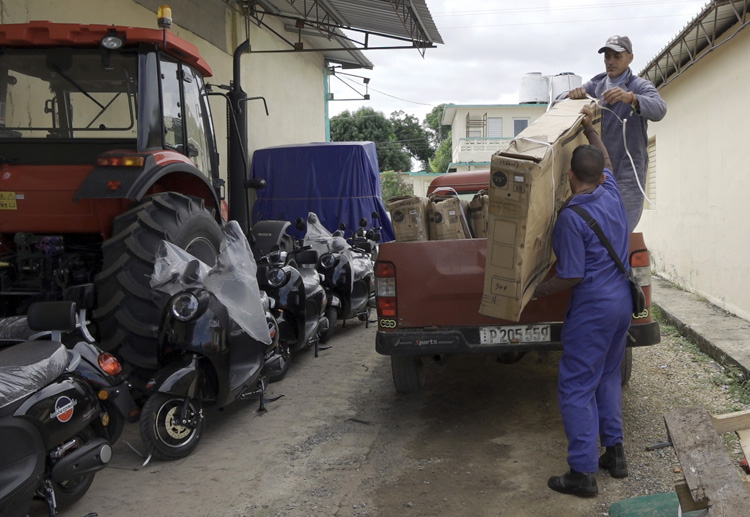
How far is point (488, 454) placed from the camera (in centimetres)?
445

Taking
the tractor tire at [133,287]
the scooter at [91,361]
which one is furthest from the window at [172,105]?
the scooter at [91,361]

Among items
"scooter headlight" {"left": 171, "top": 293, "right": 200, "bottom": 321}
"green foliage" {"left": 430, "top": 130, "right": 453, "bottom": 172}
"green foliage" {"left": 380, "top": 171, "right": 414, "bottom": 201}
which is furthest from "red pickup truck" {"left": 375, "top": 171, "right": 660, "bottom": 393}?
"green foliage" {"left": 430, "top": 130, "right": 453, "bottom": 172}

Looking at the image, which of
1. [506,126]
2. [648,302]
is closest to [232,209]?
[648,302]

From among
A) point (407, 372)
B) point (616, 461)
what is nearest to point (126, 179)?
point (407, 372)

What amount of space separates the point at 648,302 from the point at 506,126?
3490cm

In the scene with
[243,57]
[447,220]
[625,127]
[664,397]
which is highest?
[243,57]

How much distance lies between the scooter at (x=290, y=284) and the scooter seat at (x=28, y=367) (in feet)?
8.20

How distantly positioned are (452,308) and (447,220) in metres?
0.75

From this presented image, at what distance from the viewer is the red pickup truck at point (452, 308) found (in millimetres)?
4586

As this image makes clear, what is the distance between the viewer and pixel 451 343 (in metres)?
4.67

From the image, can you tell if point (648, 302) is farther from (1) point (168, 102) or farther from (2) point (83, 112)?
(2) point (83, 112)

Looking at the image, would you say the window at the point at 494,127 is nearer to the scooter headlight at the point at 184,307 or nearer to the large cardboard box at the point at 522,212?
the large cardboard box at the point at 522,212

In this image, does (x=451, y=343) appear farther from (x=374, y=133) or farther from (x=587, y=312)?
(x=374, y=133)

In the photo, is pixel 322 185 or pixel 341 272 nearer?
pixel 341 272
